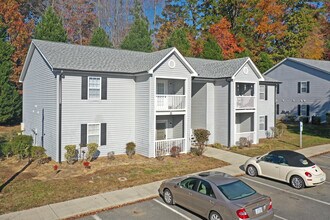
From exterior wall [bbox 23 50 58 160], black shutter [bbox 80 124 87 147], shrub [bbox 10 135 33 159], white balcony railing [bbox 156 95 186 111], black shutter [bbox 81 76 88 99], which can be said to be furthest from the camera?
white balcony railing [bbox 156 95 186 111]

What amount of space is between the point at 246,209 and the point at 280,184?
6.73 meters

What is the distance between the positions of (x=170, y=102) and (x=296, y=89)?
28707 millimetres

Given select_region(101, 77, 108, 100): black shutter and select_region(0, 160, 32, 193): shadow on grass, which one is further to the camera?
select_region(101, 77, 108, 100): black shutter

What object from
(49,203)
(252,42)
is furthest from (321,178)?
(252,42)

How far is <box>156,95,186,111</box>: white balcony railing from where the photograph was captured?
20188mm

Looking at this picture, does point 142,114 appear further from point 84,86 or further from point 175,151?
point 84,86

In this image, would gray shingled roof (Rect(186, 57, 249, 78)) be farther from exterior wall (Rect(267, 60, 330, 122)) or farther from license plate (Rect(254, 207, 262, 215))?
exterior wall (Rect(267, 60, 330, 122))

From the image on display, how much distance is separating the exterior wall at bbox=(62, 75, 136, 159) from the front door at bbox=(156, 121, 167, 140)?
102 inches

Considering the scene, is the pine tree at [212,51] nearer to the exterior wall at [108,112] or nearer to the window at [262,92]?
the window at [262,92]

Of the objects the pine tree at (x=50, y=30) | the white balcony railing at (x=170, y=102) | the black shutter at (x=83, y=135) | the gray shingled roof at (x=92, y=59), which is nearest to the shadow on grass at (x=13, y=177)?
the black shutter at (x=83, y=135)

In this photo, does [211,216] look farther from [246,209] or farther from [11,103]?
[11,103]

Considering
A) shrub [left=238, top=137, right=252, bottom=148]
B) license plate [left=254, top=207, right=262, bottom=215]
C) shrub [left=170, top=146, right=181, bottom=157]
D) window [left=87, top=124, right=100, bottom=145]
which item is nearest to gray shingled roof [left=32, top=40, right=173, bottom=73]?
window [left=87, top=124, right=100, bottom=145]

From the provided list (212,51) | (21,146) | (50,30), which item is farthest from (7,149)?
(212,51)

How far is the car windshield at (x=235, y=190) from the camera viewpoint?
905 centimetres
